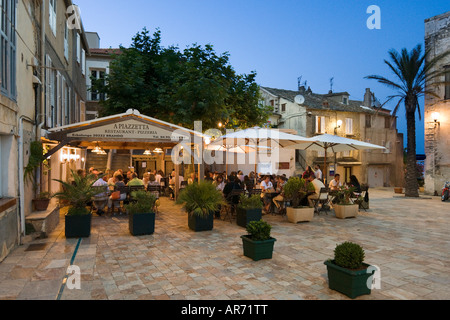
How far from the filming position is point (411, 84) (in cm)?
1836

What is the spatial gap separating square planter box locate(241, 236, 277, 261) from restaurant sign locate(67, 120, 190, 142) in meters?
4.69

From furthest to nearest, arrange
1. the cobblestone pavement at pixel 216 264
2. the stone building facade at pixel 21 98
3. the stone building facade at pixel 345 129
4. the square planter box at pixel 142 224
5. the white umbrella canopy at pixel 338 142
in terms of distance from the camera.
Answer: the stone building facade at pixel 345 129, the white umbrella canopy at pixel 338 142, the square planter box at pixel 142 224, the stone building facade at pixel 21 98, the cobblestone pavement at pixel 216 264

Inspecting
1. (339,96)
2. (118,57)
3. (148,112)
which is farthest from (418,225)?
(339,96)

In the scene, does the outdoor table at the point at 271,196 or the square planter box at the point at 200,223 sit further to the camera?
the outdoor table at the point at 271,196

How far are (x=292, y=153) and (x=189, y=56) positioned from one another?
40.6ft

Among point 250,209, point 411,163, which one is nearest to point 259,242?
point 250,209

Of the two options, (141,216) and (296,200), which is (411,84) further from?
(141,216)

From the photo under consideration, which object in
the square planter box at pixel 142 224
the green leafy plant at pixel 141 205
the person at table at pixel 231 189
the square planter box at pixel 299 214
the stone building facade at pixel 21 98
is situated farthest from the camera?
the person at table at pixel 231 189

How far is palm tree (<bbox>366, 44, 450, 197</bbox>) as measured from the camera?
18.2 metres

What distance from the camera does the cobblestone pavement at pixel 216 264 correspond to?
14.7 feet

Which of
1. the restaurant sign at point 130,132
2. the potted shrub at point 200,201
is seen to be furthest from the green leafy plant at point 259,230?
the restaurant sign at point 130,132

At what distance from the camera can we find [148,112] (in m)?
16.2

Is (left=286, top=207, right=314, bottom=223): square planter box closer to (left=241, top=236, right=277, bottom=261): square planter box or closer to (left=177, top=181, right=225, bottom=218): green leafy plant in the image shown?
(left=177, top=181, right=225, bottom=218): green leafy plant

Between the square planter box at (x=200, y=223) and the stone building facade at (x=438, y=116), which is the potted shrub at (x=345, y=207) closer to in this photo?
the square planter box at (x=200, y=223)
